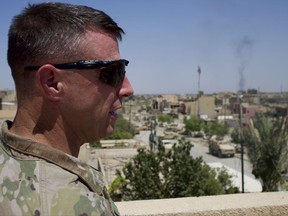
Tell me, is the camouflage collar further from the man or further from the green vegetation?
the green vegetation

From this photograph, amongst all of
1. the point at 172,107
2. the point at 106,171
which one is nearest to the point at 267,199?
the point at 106,171

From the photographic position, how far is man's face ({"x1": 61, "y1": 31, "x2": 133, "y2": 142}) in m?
1.18

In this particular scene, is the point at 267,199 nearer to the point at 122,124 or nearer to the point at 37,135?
the point at 37,135

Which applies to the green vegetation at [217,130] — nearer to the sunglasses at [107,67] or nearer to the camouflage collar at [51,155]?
the sunglasses at [107,67]

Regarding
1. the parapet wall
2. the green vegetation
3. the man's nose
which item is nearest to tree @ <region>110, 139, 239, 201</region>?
→ the parapet wall

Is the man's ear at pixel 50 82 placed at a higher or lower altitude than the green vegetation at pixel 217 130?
higher

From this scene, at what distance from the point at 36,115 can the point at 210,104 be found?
110951 mm

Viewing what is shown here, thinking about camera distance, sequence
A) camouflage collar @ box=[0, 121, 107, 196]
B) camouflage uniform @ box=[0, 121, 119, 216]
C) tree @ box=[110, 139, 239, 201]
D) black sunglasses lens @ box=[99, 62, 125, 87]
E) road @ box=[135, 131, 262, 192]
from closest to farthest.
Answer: camouflage uniform @ box=[0, 121, 119, 216] < camouflage collar @ box=[0, 121, 107, 196] < black sunglasses lens @ box=[99, 62, 125, 87] < tree @ box=[110, 139, 239, 201] < road @ box=[135, 131, 262, 192]

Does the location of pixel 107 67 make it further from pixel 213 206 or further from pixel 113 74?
pixel 213 206

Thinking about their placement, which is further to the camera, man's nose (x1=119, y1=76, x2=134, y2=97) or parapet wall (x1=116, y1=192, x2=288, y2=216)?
parapet wall (x1=116, y1=192, x2=288, y2=216)

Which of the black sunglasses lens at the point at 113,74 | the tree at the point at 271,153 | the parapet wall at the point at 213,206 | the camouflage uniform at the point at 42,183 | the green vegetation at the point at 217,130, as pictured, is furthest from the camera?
the green vegetation at the point at 217,130

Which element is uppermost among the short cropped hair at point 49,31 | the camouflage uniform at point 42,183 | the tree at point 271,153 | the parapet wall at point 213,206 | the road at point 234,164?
the short cropped hair at point 49,31

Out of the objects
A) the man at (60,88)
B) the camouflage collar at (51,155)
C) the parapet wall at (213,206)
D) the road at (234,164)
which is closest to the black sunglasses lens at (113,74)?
the man at (60,88)

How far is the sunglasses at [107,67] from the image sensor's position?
1.15 metres
